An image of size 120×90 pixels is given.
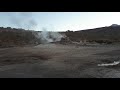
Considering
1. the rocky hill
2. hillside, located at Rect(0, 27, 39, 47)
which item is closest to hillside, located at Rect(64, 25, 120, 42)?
the rocky hill

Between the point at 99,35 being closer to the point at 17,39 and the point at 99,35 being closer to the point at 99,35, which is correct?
the point at 99,35

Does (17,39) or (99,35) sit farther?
(99,35)

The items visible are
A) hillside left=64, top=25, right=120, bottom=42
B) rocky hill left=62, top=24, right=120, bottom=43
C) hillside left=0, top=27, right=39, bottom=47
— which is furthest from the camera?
hillside left=64, top=25, right=120, bottom=42

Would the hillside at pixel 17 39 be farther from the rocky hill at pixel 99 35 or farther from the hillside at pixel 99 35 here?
the hillside at pixel 99 35

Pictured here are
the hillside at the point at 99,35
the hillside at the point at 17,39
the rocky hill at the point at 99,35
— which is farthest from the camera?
the hillside at the point at 99,35

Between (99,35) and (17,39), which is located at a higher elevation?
(99,35)

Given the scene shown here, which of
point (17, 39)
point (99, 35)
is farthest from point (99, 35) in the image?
point (17, 39)

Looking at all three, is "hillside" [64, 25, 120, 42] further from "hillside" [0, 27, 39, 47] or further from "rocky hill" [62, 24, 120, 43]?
"hillside" [0, 27, 39, 47]

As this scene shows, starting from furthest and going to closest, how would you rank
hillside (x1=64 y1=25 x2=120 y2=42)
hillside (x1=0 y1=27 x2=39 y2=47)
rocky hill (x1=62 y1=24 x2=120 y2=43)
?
hillside (x1=64 y1=25 x2=120 y2=42)
rocky hill (x1=62 y1=24 x2=120 y2=43)
hillside (x1=0 y1=27 x2=39 y2=47)

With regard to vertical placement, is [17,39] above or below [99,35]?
below

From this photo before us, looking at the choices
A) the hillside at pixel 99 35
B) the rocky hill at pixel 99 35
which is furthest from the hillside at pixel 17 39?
the hillside at pixel 99 35
